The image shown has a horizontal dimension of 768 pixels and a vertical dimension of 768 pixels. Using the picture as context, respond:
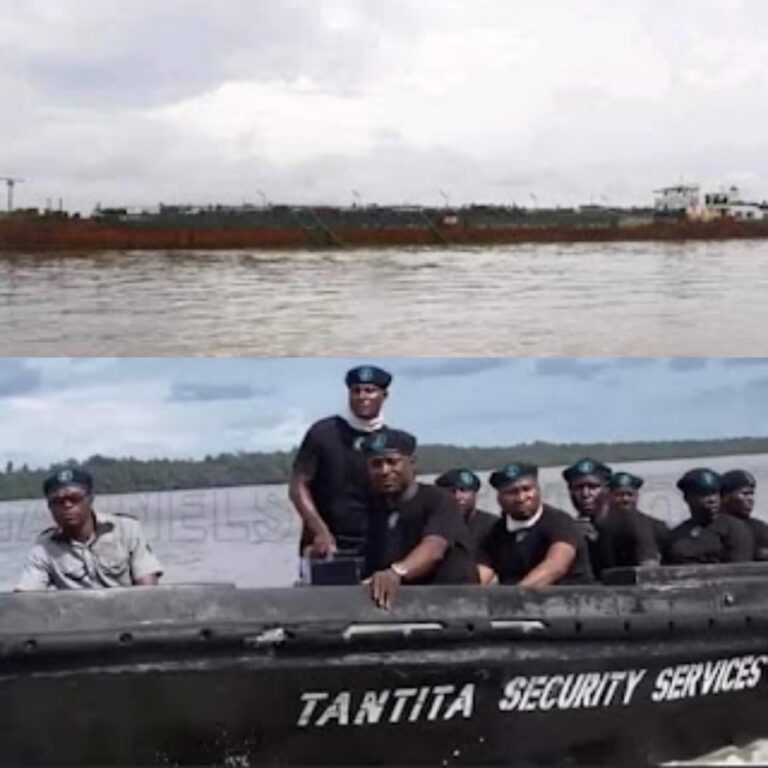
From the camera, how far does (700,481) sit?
3.52 metres

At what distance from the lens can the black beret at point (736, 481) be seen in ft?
11.6

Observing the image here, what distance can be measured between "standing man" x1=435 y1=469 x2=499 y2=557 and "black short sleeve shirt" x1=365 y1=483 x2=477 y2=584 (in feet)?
0.44

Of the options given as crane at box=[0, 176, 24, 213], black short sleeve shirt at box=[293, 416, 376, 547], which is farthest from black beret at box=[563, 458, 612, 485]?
crane at box=[0, 176, 24, 213]

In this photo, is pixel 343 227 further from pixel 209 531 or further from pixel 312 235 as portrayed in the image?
pixel 209 531

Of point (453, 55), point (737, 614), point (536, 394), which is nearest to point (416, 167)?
point (453, 55)

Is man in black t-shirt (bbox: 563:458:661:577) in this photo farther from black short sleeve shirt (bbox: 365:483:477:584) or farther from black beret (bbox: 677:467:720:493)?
black short sleeve shirt (bbox: 365:483:477:584)

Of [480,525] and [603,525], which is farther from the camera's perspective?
[603,525]

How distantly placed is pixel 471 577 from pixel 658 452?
56 cm

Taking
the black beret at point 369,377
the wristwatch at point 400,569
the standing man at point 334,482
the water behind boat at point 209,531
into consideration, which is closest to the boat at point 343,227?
the black beret at point 369,377

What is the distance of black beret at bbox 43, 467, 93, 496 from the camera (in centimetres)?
314

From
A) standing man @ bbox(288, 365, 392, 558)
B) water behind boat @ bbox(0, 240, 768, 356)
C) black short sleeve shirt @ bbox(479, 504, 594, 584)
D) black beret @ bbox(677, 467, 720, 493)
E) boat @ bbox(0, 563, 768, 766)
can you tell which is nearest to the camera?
boat @ bbox(0, 563, 768, 766)

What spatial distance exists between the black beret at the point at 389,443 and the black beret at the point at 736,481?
74cm

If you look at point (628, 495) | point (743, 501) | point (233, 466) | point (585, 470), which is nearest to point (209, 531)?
point (233, 466)

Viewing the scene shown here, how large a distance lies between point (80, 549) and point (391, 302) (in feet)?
2.81
